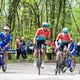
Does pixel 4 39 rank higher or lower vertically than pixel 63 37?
lower

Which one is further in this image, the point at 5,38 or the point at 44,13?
the point at 44,13

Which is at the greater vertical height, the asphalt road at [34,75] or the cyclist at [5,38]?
the cyclist at [5,38]

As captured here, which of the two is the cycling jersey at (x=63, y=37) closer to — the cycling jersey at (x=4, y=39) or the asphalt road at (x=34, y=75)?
the asphalt road at (x=34, y=75)

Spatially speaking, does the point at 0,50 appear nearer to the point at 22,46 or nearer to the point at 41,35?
the point at 41,35

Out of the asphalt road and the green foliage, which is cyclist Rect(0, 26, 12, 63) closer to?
the asphalt road

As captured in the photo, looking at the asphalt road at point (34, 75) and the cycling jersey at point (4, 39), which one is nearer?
the asphalt road at point (34, 75)

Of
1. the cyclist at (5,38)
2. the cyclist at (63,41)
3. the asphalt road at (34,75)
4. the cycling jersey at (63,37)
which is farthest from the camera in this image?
the cyclist at (5,38)

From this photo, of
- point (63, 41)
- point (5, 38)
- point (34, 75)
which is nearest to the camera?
point (34, 75)

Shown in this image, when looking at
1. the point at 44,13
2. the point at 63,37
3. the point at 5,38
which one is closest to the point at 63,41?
the point at 63,37

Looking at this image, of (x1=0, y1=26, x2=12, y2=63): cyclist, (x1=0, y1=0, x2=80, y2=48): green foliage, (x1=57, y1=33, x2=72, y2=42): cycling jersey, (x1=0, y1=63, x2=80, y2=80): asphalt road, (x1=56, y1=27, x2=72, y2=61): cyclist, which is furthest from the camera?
(x1=0, y1=0, x2=80, y2=48): green foliage

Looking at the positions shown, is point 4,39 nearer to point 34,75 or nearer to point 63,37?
point 63,37

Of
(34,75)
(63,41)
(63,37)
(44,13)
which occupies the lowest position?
(34,75)

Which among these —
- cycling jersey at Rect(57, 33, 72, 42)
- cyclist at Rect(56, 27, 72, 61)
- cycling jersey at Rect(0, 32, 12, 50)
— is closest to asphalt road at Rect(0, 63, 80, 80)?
cyclist at Rect(56, 27, 72, 61)

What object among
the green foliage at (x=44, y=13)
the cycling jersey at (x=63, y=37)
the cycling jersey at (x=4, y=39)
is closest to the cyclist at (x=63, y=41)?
the cycling jersey at (x=63, y=37)
